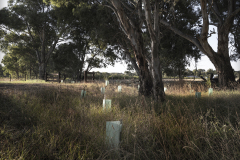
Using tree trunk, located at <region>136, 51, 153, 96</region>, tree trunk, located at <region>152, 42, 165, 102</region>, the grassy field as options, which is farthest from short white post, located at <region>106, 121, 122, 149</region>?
tree trunk, located at <region>136, 51, 153, 96</region>

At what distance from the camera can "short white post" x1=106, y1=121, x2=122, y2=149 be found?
2.28 metres

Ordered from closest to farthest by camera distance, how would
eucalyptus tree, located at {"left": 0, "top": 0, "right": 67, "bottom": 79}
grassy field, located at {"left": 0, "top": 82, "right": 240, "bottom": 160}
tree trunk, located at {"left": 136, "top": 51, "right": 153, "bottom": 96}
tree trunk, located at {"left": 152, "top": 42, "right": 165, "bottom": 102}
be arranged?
grassy field, located at {"left": 0, "top": 82, "right": 240, "bottom": 160} < tree trunk, located at {"left": 152, "top": 42, "right": 165, "bottom": 102} < tree trunk, located at {"left": 136, "top": 51, "right": 153, "bottom": 96} < eucalyptus tree, located at {"left": 0, "top": 0, "right": 67, "bottom": 79}

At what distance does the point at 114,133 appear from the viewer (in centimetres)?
228

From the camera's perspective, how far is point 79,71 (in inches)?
878

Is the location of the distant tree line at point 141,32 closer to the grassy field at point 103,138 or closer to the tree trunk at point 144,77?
the tree trunk at point 144,77

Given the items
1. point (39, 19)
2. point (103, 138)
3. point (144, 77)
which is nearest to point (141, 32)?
point (144, 77)

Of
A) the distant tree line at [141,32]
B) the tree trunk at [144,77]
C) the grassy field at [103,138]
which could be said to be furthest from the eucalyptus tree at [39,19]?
the grassy field at [103,138]

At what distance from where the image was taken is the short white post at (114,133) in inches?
89.7

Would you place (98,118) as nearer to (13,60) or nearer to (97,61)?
(97,61)

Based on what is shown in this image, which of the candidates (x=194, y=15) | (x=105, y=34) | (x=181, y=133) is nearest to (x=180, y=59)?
(x=194, y=15)

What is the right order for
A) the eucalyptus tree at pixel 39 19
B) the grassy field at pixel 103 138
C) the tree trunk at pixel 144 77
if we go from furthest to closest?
1. the eucalyptus tree at pixel 39 19
2. the tree trunk at pixel 144 77
3. the grassy field at pixel 103 138

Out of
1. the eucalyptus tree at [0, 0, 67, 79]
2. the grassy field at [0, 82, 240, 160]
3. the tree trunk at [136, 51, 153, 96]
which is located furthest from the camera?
the eucalyptus tree at [0, 0, 67, 79]

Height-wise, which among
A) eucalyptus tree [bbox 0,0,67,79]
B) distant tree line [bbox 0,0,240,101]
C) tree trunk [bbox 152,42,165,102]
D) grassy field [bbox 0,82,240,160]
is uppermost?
eucalyptus tree [bbox 0,0,67,79]

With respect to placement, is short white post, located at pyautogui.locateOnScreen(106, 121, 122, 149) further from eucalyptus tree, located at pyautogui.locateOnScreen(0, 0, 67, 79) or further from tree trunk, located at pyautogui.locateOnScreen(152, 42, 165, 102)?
eucalyptus tree, located at pyautogui.locateOnScreen(0, 0, 67, 79)
